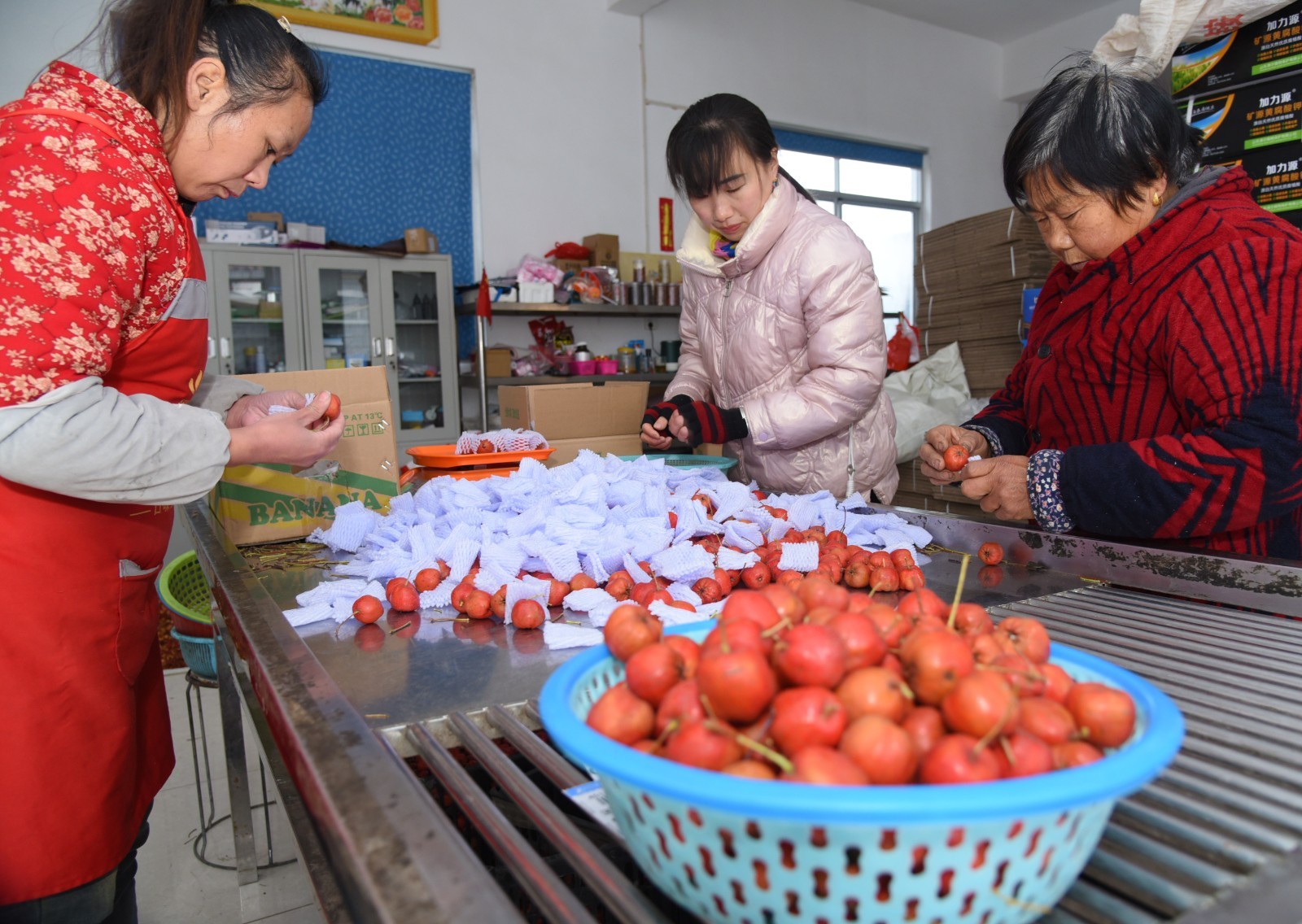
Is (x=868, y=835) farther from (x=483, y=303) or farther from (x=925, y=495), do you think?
(x=483, y=303)

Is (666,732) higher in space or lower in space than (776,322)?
lower

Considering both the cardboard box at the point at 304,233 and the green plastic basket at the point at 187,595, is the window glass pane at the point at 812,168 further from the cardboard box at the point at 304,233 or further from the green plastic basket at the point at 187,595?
the green plastic basket at the point at 187,595

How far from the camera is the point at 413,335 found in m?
6.15

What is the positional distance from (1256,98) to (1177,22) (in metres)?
0.48

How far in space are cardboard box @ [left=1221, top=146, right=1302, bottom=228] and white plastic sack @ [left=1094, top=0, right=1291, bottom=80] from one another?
1.80 feet

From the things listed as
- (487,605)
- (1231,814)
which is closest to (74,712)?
(487,605)

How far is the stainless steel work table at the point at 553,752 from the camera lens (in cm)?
59

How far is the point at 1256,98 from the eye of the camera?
139 inches

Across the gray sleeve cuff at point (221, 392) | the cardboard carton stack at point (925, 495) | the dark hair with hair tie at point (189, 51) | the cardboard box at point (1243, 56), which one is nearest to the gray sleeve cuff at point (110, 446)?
the dark hair with hair tie at point (189, 51)

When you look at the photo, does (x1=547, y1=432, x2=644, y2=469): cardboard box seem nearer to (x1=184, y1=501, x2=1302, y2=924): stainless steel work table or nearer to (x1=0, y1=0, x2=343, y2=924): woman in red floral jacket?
(x1=184, y1=501, x2=1302, y2=924): stainless steel work table

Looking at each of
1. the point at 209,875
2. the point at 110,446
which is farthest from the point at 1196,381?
the point at 209,875

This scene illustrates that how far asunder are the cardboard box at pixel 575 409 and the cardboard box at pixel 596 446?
0.02 meters

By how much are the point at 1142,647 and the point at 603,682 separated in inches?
30.5

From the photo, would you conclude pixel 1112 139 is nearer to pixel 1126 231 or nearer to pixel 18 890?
pixel 1126 231
